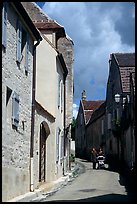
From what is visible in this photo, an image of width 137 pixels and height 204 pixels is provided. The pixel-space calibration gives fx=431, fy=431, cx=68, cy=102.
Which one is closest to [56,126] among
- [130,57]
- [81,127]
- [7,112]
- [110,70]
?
[7,112]

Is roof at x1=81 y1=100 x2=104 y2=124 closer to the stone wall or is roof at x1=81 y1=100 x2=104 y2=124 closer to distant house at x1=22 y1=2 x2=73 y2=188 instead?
distant house at x1=22 y1=2 x2=73 y2=188

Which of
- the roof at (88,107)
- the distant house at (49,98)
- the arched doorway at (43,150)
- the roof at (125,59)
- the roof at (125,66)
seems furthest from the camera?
the roof at (88,107)

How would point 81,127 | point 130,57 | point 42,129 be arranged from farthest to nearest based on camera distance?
1. point 81,127
2. point 130,57
3. point 42,129

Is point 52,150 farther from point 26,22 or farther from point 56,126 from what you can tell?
point 26,22

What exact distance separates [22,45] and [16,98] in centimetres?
220

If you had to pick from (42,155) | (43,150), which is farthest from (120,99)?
(42,155)

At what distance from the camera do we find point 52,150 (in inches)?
814

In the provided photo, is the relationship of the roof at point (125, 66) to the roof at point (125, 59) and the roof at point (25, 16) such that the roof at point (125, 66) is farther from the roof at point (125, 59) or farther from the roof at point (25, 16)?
the roof at point (25, 16)

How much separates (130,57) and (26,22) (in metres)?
24.2

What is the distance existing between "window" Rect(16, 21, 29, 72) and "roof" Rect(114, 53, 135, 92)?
63.4ft

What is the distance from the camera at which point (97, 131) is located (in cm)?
5000

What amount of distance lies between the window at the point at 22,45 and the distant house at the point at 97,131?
3084 cm

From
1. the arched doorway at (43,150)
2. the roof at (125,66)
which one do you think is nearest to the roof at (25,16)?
the arched doorway at (43,150)

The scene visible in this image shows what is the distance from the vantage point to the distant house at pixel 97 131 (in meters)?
46.7
